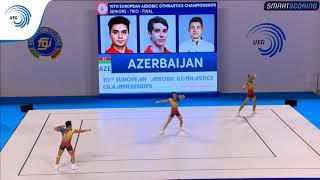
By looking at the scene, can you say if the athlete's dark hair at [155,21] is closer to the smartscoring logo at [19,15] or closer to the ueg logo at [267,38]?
the ueg logo at [267,38]

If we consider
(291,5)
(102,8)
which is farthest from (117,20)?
(291,5)

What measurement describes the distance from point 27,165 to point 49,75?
324 inches

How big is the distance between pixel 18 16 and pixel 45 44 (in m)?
1.29

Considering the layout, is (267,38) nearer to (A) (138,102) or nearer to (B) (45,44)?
(A) (138,102)

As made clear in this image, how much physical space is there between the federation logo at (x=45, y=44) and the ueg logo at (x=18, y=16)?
584mm

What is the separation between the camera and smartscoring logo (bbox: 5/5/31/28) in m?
16.6

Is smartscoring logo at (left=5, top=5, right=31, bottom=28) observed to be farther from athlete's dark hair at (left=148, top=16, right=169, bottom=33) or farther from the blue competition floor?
athlete's dark hair at (left=148, top=16, right=169, bottom=33)

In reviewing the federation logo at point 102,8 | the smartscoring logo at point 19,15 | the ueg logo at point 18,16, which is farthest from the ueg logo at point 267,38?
the smartscoring logo at point 19,15

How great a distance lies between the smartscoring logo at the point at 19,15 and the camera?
54.5 ft

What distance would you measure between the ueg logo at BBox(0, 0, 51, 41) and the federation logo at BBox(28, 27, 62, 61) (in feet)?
1.92

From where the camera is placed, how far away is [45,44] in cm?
1744

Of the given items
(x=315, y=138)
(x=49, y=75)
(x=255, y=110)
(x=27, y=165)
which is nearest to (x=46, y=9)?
(x=49, y=75)

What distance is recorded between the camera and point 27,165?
384 inches

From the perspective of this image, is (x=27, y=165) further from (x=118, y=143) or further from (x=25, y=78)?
(x=25, y=78)
